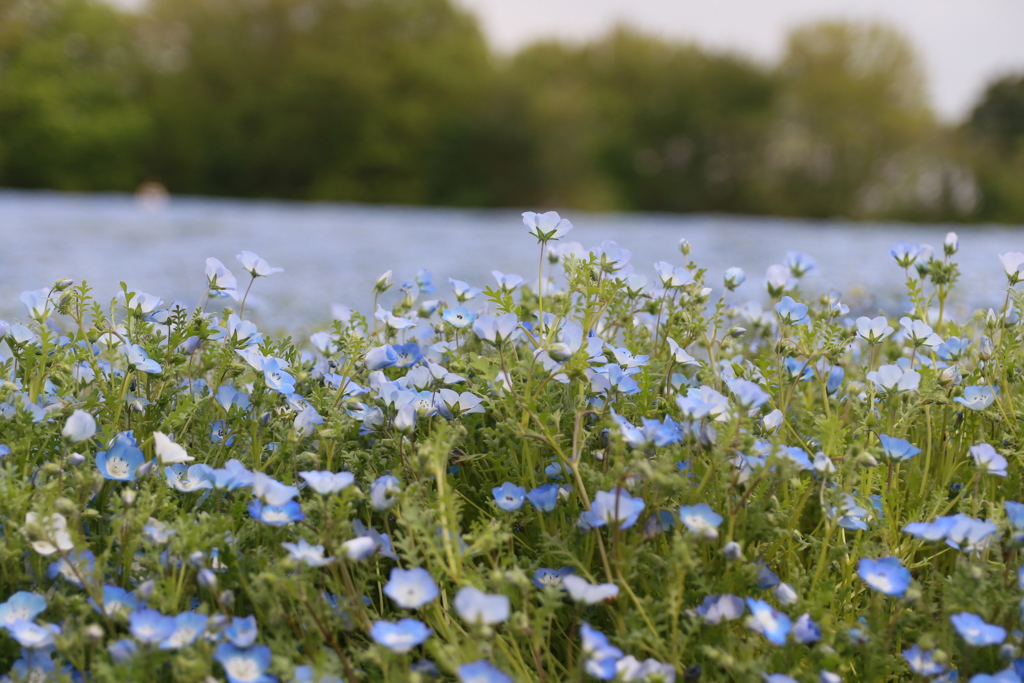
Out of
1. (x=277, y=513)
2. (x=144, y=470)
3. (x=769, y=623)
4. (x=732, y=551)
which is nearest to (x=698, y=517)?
(x=732, y=551)

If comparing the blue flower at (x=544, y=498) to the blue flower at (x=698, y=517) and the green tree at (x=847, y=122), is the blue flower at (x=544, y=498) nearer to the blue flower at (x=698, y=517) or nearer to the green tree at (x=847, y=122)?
the blue flower at (x=698, y=517)

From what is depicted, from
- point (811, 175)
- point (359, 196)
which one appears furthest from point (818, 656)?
point (811, 175)

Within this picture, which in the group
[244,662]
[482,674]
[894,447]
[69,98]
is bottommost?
[244,662]

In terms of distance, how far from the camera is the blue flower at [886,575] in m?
1.20

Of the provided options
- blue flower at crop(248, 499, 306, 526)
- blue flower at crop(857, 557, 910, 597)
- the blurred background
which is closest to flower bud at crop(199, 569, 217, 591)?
blue flower at crop(248, 499, 306, 526)

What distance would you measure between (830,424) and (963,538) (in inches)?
10.5

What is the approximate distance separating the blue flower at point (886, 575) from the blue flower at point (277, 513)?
91 centimetres

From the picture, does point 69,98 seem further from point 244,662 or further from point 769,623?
point 769,623

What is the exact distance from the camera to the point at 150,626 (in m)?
1.12

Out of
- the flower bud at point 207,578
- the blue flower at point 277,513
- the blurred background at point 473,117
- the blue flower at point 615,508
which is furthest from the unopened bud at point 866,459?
the blurred background at point 473,117

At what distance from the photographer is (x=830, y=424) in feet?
4.51

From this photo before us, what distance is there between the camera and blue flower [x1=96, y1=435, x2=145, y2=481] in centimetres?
141

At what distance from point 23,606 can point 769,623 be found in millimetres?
1138

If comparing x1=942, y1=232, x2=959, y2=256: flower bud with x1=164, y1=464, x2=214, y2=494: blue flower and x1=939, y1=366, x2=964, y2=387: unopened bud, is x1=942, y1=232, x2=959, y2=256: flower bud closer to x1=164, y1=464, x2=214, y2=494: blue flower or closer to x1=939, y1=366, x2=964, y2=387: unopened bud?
x1=939, y1=366, x2=964, y2=387: unopened bud
